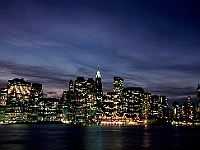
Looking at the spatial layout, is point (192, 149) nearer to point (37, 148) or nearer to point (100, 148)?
point (100, 148)

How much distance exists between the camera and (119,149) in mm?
69375

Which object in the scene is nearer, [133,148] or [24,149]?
[24,149]

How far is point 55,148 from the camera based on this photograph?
71250 millimetres

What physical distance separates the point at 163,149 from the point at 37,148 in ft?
93.9

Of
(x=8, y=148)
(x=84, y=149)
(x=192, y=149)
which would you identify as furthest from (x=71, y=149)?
(x=192, y=149)

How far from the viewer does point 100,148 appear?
2768 inches

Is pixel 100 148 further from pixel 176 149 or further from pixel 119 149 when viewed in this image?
pixel 176 149

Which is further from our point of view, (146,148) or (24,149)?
(146,148)

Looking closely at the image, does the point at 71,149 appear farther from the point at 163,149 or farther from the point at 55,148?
the point at 163,149

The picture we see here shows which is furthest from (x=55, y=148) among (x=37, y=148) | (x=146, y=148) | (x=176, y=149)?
(x=176, y=149)

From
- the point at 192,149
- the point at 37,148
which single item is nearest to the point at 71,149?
the point at 37,148

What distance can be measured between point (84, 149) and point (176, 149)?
20954mm

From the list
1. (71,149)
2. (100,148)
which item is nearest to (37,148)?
(71,149)

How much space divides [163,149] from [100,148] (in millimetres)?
14411
